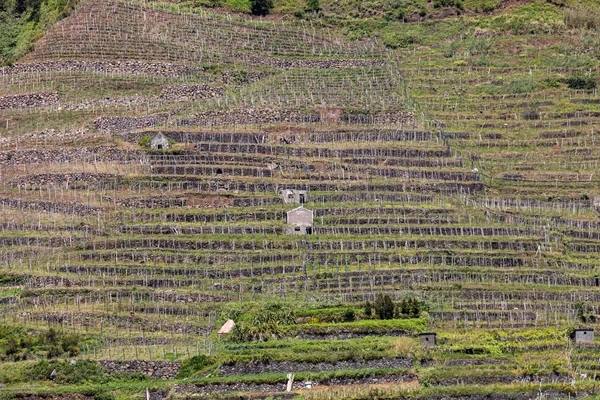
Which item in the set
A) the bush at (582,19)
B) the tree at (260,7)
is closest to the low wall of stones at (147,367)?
the tree at (260,7)

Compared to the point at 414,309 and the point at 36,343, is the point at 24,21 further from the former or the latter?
the point at 414,309

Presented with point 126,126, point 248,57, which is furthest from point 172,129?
point 248,57

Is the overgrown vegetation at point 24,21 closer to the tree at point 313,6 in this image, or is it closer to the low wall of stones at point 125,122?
the low wall of stones at point 125,122

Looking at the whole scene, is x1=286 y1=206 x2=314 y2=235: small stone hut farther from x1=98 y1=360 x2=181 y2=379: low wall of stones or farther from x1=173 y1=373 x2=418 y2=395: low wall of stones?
x1=173 y1=373 x2=418 y2=395: low wall of stones

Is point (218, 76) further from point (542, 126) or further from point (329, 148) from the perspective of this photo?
point (542, 126)

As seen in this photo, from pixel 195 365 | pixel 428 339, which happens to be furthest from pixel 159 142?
pixel 428 339
